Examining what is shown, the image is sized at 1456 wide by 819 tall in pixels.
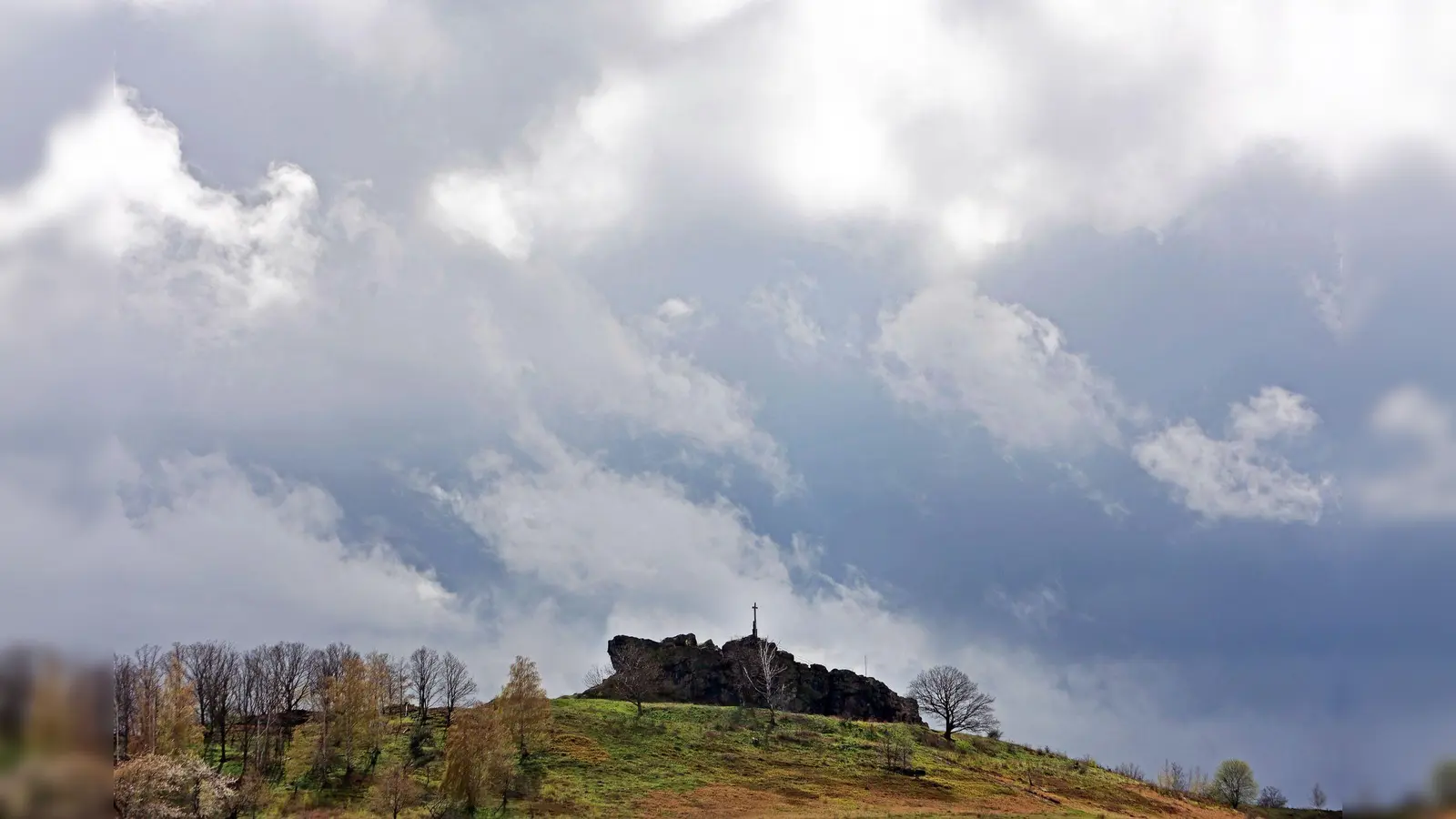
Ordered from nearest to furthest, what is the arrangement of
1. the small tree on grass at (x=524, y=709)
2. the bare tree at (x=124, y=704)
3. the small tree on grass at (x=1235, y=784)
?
the bare tree at (x=124, y=704) → the small tree on grass at (x=524, y=709) → the small tree on grass at (x=1235, y=784)

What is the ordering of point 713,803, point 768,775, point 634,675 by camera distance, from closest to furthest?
point 713,803
point 768,775
point 634,675

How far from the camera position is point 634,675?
153125mm

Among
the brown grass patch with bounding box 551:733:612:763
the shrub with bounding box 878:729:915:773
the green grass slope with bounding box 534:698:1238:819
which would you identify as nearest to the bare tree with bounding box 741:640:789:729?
the green grass slope with bounding box 534:698:1238:819

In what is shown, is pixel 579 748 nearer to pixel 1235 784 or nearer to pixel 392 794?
pixel 392 794

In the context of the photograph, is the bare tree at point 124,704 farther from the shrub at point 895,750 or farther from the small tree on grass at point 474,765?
the shrub at point 895,750

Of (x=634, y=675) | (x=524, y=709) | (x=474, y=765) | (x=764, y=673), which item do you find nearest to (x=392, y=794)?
(x=474, y=765)

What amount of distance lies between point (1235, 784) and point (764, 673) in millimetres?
71155

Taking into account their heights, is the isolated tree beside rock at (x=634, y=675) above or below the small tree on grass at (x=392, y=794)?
above

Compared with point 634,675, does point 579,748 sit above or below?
below

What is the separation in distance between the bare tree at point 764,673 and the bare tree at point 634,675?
1522 centimetres

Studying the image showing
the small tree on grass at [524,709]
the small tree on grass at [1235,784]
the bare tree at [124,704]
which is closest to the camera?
the bare tree at [124,704]

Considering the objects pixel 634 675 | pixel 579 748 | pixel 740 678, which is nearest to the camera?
pixel 579 748

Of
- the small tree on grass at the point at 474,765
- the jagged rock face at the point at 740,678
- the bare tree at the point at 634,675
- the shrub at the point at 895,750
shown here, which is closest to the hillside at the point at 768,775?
the shrub at the point at 895,750

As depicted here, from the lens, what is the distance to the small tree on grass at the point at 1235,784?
138988 millimetres
